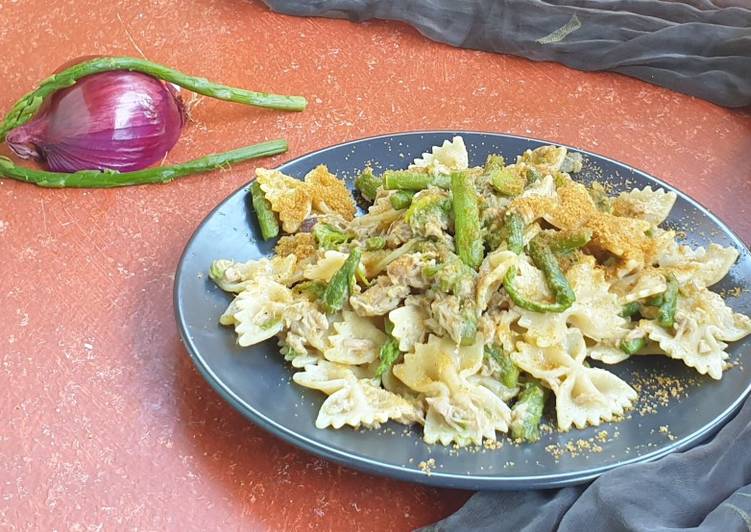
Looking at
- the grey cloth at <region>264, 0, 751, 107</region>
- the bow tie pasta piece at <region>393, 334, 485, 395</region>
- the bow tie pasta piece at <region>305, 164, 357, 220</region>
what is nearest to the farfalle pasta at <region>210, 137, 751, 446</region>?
the bow tie pasta piece at <region>393, 334, 485, 395</region>

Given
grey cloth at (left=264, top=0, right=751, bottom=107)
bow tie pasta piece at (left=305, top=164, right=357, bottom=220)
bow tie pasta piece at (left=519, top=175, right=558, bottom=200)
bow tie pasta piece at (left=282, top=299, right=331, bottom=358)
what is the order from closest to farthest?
bow tie pasta piece at (left=282, top=299, right=331, bottom=358)
bow tie pasta piece at (left=519, top=175, right=558, bottom=200)
bow tie pasta piece at (left=305, top=164, right=357, bottom=220)
grey cloth at (left=264, top=0, right=751, bottom=107)

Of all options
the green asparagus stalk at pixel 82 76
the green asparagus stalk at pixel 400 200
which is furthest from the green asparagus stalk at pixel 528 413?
the green asparagus stalk at pixel 82 76

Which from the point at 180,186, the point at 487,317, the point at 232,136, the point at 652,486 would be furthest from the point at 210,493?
the point at 232,136

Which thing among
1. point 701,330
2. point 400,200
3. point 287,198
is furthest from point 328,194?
point 701,330

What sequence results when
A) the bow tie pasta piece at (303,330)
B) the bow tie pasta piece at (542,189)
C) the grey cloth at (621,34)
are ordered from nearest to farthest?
the bow tie pasta piece at (303,330), the bow tie pasta piece at (542,189), the grey cloth at (621,34)

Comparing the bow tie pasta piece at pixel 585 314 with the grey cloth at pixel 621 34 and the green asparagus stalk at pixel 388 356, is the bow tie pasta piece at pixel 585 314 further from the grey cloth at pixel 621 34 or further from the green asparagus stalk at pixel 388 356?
the grey cloth at pixel 621 34

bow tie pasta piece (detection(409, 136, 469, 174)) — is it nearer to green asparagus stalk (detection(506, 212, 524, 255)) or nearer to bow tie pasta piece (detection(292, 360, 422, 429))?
green asparagus stalk (detection(506, 212, 524, 255))
